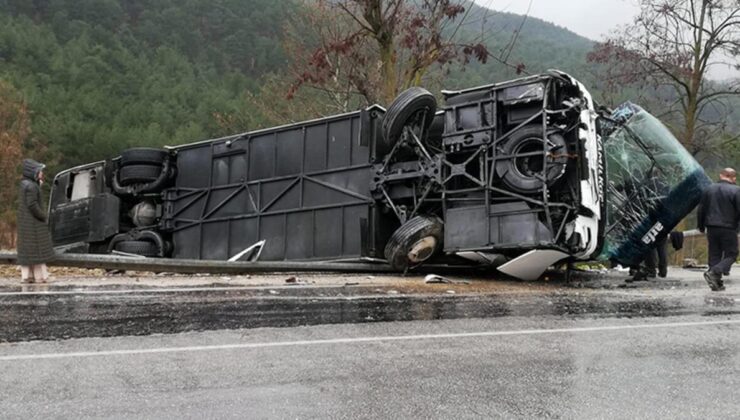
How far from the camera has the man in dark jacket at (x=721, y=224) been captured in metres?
8.21

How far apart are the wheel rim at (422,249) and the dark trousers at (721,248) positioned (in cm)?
366

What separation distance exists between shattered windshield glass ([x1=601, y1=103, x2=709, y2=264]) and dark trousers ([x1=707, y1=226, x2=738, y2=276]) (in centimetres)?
60

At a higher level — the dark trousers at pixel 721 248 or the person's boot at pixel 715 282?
the dark trousers at pixel 721 248

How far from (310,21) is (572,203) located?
16.6 metres

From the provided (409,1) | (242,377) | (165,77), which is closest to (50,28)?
(165,77)

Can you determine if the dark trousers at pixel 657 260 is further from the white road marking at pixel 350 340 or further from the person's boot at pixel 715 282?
the white road marking at pixel 350 340

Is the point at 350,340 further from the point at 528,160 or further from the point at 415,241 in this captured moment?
the point at 528,160

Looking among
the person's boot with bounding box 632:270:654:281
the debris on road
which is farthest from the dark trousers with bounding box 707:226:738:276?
the debris on road

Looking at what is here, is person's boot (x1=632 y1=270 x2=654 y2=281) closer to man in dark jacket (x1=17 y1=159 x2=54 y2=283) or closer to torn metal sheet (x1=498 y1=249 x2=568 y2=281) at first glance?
torn metal sheet (x1=498 y1=249 x2=568 y2=281)

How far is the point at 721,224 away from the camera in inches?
326

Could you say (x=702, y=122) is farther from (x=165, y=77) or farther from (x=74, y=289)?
(x=165, y=77)

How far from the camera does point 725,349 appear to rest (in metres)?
4.39

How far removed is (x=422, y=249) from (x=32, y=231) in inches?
198

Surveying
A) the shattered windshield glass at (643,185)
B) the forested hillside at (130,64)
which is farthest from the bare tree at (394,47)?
the forested hillside at (130,64)
